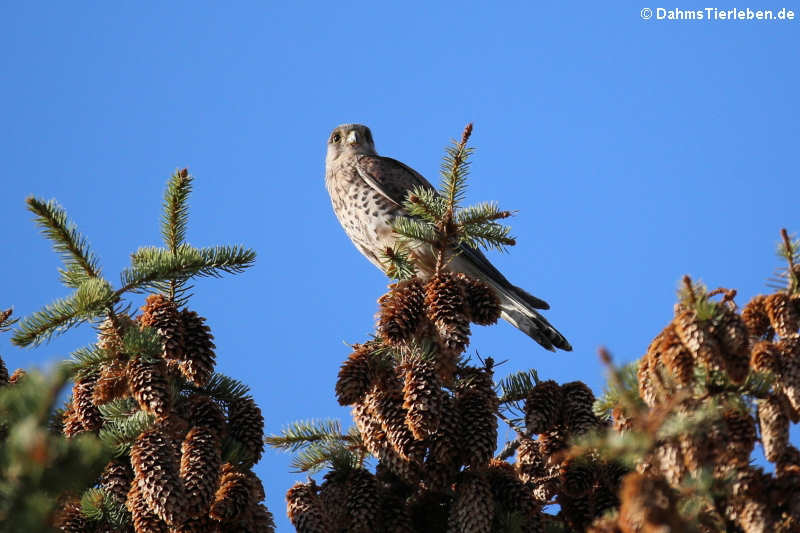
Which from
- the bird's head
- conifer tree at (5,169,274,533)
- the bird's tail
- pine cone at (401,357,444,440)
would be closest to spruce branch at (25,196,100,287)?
conifer tree at (5,169,274,533)

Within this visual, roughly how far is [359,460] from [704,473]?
143 centimetres

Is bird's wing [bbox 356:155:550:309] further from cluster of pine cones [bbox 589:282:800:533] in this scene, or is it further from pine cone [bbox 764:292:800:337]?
cluster of pine cones [bbox 589:282:800:533]

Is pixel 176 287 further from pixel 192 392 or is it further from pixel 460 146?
pixel 460 146

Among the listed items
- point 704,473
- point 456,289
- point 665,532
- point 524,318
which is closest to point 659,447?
point 704,473

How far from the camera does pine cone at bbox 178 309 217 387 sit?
276 centimetres

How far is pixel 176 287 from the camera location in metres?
3.04

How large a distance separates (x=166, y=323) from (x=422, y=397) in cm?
77

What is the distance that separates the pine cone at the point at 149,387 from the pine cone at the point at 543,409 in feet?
3.73

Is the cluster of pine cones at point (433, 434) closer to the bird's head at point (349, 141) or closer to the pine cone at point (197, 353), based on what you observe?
the pine cone at point (197, 353)

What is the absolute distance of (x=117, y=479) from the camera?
9.02 ft

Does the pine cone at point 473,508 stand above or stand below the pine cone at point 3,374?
below

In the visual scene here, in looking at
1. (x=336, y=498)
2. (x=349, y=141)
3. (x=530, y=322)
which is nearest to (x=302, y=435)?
(x=336, y=498)

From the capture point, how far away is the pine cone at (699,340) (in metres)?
2.17

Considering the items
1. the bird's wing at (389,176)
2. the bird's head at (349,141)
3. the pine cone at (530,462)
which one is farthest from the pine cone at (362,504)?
the bird's head at (349,141)
